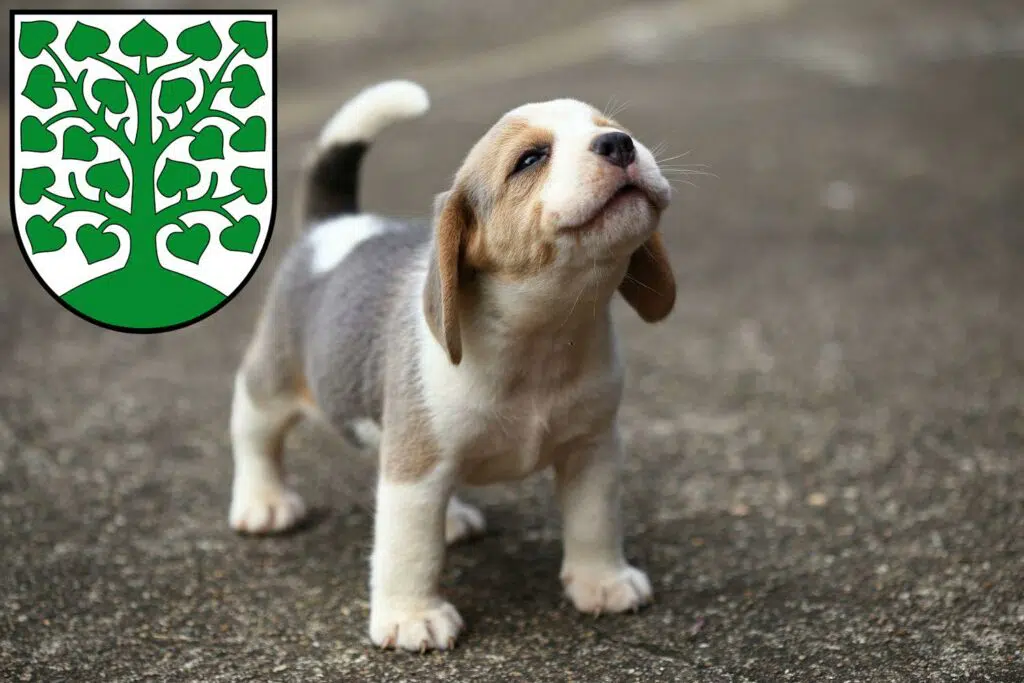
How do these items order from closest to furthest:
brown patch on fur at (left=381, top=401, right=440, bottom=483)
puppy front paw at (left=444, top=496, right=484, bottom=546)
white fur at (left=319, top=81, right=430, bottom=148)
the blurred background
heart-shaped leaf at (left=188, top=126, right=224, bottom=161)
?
brown patch on fur at (left=381, top=401, right=440, bottom=483)
the blurred background
white fur at (left=319, top=81, right=430, bottom=148)
heart-shaped leaf at (left=188, top=126, right=224, bottom=161)
puppy front paw at (left=444, top=496, right=484, bottom=546)

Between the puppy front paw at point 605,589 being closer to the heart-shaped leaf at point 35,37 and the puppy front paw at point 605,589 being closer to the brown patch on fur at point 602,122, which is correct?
the brown patch on fur at point 602,122

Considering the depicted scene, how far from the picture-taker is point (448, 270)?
306cm

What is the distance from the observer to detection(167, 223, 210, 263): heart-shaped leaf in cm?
382

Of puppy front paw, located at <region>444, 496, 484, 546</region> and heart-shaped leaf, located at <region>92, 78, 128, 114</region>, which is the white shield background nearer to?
heart-shaped leaf, located at <region>92, 78, 128, 114</region>

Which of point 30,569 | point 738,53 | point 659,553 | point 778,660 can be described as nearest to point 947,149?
point 738,53

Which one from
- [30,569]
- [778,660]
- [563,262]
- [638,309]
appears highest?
[563,262]

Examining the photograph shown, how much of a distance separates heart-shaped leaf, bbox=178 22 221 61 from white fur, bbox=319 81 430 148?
42cm

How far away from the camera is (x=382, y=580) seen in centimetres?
336

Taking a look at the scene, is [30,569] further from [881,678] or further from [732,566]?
[881,678]

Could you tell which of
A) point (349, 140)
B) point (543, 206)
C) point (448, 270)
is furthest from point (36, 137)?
point (543, 206)

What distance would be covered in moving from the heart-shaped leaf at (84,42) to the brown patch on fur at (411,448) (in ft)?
5.25

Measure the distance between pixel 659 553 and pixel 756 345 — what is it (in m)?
1.92

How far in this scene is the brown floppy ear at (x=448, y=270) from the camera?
3057mm

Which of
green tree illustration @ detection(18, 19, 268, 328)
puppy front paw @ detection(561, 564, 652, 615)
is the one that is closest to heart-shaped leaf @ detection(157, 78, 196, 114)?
green tree illustration @ detection(18, 19, 268, 328)
